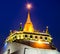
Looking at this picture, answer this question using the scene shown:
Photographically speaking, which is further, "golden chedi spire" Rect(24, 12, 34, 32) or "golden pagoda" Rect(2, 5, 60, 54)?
"golden chedi spire" Rect(24, 12, 34, 32)

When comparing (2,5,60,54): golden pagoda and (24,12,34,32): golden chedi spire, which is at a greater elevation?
(24,12,34,32): golden chedi spire

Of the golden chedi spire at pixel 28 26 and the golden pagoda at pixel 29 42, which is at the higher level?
the golden chedi spire at pixel 28 26

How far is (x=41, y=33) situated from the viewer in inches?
1583

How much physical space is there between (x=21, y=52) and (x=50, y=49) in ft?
15.5

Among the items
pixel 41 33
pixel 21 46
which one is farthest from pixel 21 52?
pixel 41 33

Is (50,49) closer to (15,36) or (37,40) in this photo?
(37,40)

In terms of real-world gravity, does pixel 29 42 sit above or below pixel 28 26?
below

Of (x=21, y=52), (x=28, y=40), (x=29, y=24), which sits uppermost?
(x=29, y=24)

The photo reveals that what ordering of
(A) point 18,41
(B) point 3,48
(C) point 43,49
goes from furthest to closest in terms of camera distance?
(B) point 3,48 → (A) point 18,41 → (C) point 43,49

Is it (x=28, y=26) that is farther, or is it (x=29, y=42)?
(x=28, y=26)

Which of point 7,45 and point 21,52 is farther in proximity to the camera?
point 7,45

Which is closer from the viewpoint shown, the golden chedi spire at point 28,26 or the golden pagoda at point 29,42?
the golden pagoda at point 29,42

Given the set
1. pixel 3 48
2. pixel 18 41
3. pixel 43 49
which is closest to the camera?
pixel 43 49

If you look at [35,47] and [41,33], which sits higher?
[41,33]
